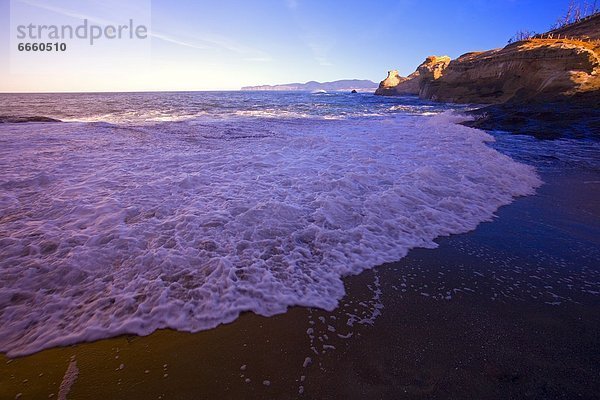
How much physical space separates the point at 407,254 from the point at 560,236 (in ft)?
8.03

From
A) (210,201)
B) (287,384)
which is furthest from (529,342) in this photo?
(210,201)

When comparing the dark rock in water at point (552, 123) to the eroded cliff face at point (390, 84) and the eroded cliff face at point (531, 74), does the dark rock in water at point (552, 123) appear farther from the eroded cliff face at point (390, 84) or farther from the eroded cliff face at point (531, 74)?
the eroded cliff face at point (390, 84)

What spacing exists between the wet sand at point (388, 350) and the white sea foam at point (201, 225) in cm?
25

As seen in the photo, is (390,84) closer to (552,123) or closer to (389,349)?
(552,123)

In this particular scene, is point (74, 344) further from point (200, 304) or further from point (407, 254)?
point (407, 254)

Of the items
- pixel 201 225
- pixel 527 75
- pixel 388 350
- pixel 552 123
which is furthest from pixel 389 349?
pixel 527 75

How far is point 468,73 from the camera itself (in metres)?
41.6

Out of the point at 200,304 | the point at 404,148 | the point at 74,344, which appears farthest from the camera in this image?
the point at 404,148

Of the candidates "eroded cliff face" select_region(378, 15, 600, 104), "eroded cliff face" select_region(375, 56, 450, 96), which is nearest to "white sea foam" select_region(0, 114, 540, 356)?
"eroded cliff face" select_region(378, 15, 600, 104)

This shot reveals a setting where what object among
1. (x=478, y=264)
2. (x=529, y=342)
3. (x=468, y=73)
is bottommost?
(x=529, y=342)

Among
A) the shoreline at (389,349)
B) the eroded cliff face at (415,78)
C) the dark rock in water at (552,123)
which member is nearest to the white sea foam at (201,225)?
the shoreline at (389,349)

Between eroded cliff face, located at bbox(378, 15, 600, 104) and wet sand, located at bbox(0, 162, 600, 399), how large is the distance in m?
26.7

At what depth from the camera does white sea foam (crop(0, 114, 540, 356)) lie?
2.79 m

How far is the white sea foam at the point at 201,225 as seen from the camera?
110 inches
